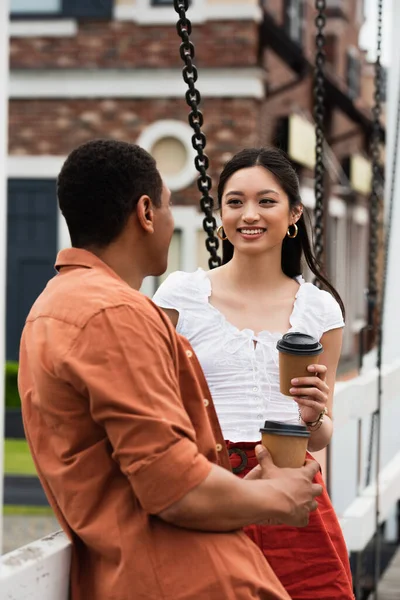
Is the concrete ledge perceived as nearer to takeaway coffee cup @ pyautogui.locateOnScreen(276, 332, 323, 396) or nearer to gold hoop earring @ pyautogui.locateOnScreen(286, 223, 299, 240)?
takeaway coffee cup @ pyautogui.locateOnScreen(276, 332, 323, 396)

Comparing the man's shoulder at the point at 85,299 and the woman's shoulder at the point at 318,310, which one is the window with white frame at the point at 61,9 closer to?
the woman's shoulder at the point at 318,310

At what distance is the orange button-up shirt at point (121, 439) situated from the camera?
6.14 feet

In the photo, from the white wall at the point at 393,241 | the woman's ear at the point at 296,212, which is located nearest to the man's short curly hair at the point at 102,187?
the woman's ear at the point at 296,212

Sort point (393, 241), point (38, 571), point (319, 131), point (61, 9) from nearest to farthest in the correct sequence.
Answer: point (38, 571)
point (319, 131)
point (393, 241)
point (61, 9)

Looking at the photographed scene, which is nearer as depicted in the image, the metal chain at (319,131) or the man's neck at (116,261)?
the man's neck at (116,261)

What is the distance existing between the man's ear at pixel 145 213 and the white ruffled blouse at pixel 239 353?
0.66m

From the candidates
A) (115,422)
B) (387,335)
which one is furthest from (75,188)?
(387,335)

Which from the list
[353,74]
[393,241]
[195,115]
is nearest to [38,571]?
[195,115]

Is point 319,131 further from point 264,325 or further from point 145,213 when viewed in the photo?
point 145,213

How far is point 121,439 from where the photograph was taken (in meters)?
1.86

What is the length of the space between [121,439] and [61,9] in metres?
13.1

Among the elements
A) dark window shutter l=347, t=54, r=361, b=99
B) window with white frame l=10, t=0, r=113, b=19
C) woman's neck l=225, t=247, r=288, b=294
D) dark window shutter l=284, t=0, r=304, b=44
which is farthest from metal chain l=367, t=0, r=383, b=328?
dark window shutter l=347, t=54, r=361, b=99

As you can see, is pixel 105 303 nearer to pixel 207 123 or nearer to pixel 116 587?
pixel 116 587

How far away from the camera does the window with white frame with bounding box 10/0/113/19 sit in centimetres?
1423
